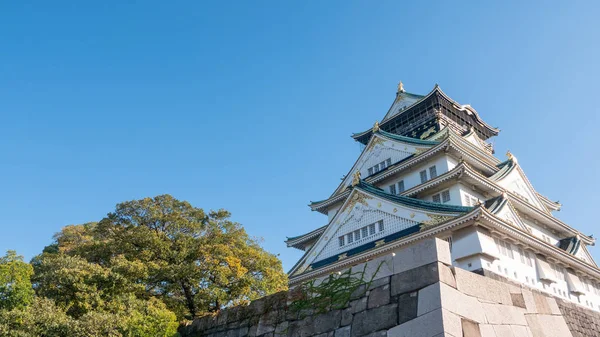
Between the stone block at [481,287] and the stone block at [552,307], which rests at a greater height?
the stone block at [552,307]

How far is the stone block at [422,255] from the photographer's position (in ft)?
19.0

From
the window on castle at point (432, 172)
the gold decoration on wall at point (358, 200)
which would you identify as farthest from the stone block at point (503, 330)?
the window on castle at point (432, 172)

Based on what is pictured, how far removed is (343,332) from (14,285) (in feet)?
35.8

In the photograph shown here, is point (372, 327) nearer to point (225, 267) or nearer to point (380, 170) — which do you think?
point (225, 267)

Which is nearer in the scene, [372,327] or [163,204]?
[372,327]

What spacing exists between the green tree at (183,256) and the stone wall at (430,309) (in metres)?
10.1

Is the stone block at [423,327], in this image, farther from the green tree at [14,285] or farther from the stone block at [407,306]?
the green tree at [14,285]

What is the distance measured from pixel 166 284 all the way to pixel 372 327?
43.4 ft

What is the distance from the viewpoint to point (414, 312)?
5555 mm

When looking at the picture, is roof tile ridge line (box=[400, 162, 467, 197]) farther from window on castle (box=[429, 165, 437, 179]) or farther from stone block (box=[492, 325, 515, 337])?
stone block (box=[492, 325, 515, 337])

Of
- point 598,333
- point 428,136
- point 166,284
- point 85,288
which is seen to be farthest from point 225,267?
point 428,136

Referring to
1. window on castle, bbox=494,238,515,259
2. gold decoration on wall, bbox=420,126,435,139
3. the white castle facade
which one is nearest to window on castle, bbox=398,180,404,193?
the white castle facade

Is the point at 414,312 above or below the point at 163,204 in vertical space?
below

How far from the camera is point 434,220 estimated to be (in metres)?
19.9
